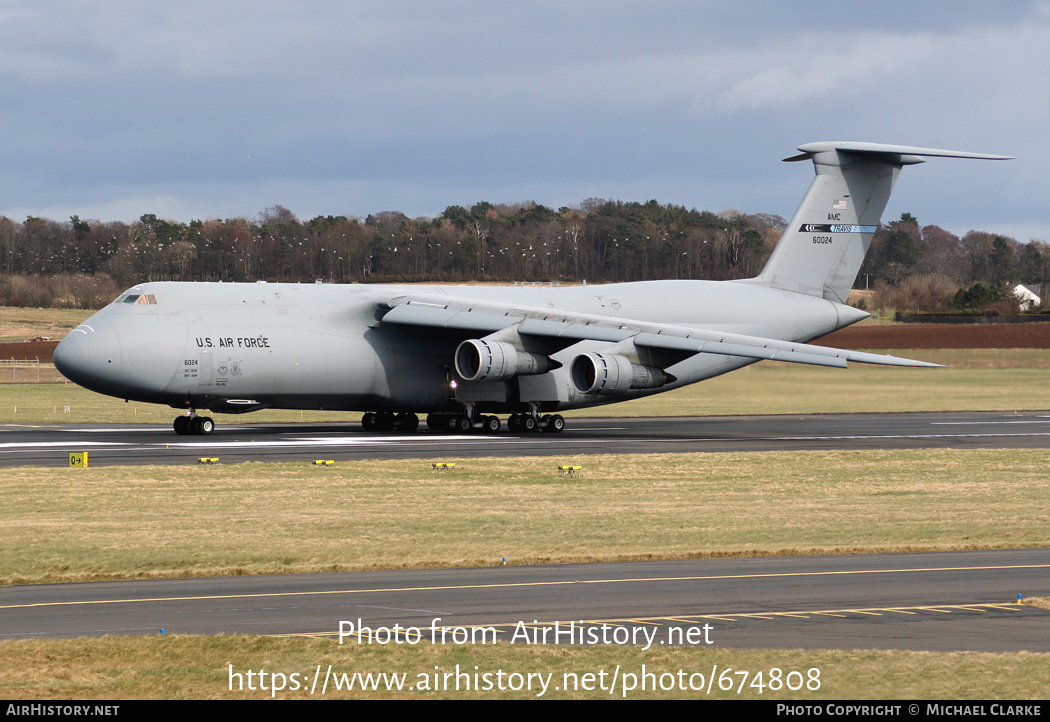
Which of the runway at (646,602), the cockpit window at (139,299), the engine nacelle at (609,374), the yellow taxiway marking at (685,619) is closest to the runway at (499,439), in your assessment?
the engine nacelle at (609,374)

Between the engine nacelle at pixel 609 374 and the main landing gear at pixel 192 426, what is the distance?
10.5 meters

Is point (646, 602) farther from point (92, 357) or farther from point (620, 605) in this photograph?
point (92, 357)

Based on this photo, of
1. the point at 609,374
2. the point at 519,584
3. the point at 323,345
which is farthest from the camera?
the point at 609,374

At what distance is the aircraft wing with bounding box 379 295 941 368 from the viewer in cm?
3338

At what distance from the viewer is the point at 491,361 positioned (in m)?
33.6

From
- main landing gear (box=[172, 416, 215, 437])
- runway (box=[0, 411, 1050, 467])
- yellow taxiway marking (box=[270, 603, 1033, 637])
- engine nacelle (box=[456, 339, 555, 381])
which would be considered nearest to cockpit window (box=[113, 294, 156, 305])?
runway (box=[0, 411, 1050, 467])

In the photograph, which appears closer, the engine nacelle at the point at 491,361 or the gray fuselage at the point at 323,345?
the gray fuselage at the point at 323,345

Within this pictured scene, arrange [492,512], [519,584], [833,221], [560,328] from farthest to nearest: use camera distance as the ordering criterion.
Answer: [833,221] < [560,328] < [492,512] < [519,584]

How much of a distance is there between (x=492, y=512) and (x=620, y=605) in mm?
7476

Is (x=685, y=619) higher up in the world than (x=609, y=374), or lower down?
lower down

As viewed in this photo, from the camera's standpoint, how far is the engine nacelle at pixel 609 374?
112 feet

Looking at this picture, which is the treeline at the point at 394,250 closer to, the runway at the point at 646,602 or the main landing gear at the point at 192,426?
the main landing gear at the point at 192,426

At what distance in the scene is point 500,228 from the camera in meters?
96.7

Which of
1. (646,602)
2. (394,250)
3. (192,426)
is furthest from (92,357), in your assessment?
(394,250)
